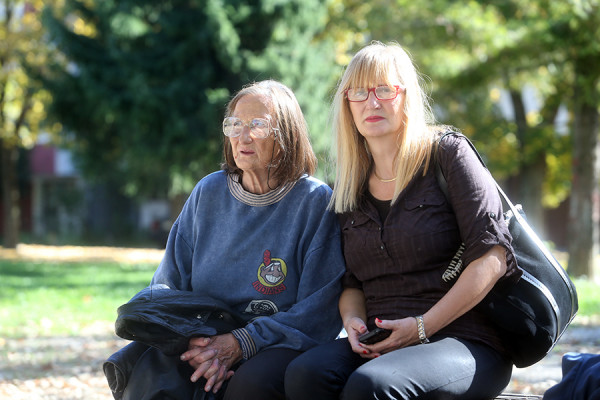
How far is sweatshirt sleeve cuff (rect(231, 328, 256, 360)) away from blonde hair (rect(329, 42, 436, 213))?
67cm

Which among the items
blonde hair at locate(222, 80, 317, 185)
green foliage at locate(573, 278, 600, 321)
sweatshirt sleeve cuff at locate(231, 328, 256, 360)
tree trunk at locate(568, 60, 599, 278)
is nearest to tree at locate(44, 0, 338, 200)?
tree trunk at locate(568, 60, 599, 278)

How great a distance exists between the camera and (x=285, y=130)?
3.53 metres

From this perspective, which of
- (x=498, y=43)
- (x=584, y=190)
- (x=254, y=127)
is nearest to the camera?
(x=254, y=127)

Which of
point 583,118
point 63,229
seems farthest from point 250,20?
point 63,229

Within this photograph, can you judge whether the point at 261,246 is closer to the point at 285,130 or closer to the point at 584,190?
the point at 285,130

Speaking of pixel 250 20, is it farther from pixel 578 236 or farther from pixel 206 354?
pixel 206 354

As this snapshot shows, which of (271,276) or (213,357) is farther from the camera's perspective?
(271,276)

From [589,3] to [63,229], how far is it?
26.3 metres

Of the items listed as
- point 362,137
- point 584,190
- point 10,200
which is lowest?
point 10,200

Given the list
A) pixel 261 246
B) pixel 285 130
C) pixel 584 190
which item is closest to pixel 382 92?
pixel 285 130

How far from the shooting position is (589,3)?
1045 centimetres

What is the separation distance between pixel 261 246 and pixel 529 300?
120cm

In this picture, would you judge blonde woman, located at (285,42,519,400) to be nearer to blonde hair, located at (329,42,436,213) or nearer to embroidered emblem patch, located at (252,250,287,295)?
blonde hair, located at (329,42,436,213)

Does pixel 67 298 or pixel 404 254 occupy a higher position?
pixel 404 254
